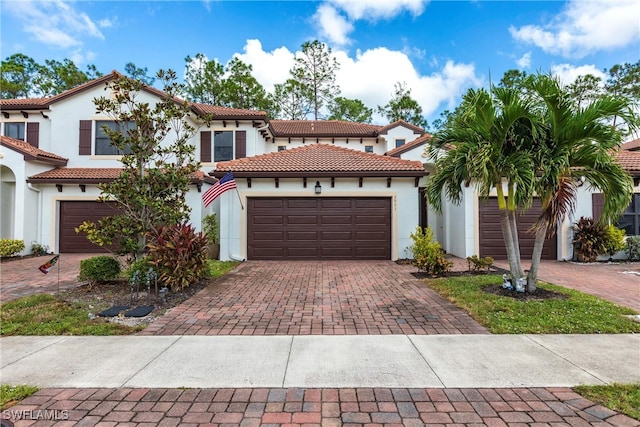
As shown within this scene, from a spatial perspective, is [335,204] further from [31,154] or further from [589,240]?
[31,154]

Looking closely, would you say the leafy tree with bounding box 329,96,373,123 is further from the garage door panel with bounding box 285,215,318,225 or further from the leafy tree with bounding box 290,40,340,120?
the garage door panel with bounding box 285,215,318,225

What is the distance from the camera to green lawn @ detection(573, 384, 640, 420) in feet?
9.14

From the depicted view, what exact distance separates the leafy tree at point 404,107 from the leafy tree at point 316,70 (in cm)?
679

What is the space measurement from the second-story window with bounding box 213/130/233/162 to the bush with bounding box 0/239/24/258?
822cm

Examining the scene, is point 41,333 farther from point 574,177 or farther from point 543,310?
point 574,177

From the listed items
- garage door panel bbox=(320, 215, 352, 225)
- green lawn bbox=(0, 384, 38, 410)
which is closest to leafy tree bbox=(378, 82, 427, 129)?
garage door panel bbox=(320, 215, 352, 225)

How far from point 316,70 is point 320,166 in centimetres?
2243

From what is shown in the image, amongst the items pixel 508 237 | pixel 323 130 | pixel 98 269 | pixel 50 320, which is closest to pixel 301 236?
pixel 98 269

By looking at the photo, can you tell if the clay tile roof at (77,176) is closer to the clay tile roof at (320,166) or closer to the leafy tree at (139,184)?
the clay tile roof at (320,166)

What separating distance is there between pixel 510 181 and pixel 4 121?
2099cm

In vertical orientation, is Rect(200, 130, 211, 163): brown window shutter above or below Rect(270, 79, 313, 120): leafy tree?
below

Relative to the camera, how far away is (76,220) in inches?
534

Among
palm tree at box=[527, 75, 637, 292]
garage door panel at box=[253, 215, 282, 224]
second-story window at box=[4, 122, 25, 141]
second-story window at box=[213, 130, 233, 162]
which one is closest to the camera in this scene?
palm tree at box=[527, 75, 637, 292]

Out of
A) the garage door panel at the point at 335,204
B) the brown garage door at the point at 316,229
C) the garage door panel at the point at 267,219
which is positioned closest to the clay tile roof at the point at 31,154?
the brown garage door at the point at 316,229
